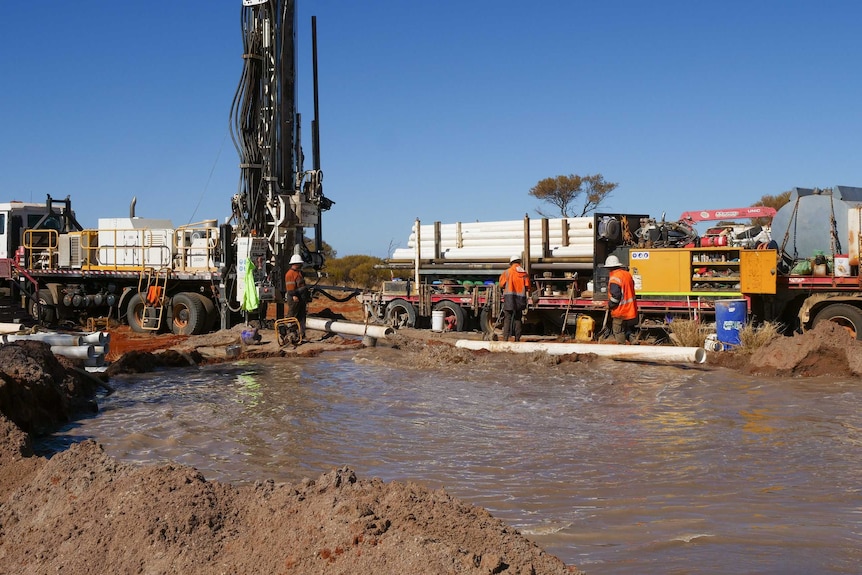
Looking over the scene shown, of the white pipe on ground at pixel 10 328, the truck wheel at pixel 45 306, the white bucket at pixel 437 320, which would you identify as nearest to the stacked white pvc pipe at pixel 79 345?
the white pipe on ground at pixel 10 328

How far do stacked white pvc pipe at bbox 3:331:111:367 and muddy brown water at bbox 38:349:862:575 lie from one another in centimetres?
57

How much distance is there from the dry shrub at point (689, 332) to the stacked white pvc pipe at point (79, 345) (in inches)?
375

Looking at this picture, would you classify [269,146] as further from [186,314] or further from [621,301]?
[621,301]

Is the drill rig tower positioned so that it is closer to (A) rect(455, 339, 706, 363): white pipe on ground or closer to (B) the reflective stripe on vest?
(A) rect(455, 339, 706, 363): white pipe on ground

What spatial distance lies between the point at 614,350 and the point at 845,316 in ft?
13.6

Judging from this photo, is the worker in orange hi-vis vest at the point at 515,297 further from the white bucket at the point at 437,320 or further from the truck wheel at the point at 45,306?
the truck wheel at the point at 45,306


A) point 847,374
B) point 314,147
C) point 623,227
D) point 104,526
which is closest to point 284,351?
point 314,147

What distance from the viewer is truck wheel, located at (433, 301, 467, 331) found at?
2041 cm

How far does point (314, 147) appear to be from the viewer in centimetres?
2120

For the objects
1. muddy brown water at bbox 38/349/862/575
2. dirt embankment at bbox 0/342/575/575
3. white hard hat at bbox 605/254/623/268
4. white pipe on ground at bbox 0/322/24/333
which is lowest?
muddy brown water at bbox 38/349/862/575

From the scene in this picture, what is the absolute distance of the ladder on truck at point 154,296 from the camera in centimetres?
2120

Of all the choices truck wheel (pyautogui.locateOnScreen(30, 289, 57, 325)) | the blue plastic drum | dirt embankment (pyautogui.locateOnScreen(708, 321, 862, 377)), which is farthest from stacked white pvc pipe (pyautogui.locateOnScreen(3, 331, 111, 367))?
truck wheel (pyautogui.locateOnScreen(30, 289, 57, 325))

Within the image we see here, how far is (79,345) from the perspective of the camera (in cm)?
1298

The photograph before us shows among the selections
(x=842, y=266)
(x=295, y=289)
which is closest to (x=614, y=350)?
(x=842, y=266)
